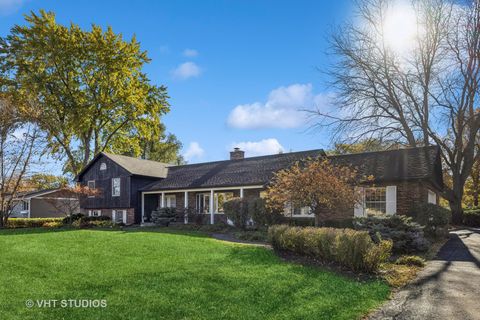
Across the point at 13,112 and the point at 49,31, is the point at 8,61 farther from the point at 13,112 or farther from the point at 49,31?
the point at 13,112

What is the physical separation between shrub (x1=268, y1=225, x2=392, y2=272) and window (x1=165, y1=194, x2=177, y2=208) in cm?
1804

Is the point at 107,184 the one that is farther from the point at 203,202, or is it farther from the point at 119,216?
the point at 203,202

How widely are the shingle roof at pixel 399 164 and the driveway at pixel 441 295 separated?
306 inches

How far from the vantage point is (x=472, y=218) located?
29078mm

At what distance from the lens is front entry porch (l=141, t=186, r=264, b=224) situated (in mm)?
25056

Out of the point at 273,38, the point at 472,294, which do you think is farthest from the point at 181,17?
the point at 472,294

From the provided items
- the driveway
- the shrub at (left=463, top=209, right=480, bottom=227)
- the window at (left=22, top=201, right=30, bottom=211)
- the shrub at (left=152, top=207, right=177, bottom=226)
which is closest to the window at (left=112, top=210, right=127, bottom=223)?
the shrub at (left=152, top=207, right=177, bottom=226)

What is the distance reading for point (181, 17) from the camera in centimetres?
1393

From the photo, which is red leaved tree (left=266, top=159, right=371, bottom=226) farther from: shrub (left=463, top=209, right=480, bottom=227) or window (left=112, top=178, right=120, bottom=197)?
shrub (left=463, top=209, right=480, bottom=227)

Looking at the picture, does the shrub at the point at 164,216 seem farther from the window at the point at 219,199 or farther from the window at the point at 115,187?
the window at the point at 115,187

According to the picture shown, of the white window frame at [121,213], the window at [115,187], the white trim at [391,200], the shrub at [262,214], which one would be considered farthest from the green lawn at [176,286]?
the window at [115,187]

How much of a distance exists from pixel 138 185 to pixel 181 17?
62.1 ft

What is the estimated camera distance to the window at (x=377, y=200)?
62.6 ft

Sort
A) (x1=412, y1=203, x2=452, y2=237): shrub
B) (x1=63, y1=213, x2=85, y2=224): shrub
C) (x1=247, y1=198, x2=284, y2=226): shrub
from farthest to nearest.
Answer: (x1=63, y1=213, x2=85, y2=224): shrub
(x1=247, y1=198, x2=284, y2=226): shrub
(x1=412, y1=203, x2=452, y2=237): shrub
